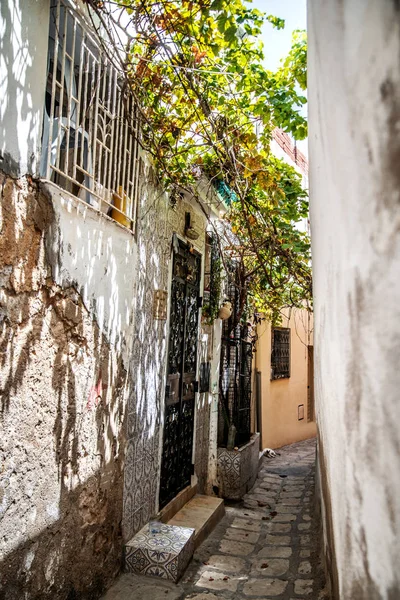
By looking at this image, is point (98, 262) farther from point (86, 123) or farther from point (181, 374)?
point (181, 374)

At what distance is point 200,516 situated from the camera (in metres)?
5.09

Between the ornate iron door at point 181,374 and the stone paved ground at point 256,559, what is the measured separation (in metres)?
0.78

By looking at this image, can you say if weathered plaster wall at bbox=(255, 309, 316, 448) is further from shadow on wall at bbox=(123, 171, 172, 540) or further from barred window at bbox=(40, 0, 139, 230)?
barred window at bbox=(40, 0, 139, 230)

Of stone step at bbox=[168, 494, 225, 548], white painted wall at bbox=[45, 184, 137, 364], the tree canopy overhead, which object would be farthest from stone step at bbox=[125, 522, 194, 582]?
the tree canopy overhead

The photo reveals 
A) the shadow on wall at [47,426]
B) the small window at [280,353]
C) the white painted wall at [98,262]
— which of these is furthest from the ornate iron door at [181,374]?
the small window at [280,353]

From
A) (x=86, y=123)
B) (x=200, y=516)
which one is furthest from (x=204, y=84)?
(x=200, y=516)

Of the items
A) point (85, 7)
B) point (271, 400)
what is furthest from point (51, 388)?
point (271, 400)

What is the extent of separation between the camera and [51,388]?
Answer: 2809 millimetres

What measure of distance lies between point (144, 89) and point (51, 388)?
2706 millimetres

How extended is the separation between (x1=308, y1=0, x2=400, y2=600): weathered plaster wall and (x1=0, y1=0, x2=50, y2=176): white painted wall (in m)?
1.77

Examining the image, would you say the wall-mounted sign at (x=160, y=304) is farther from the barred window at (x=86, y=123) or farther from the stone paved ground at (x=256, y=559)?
the stone paved ground at (x=256, y=559)

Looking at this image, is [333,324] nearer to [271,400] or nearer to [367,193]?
[367,193]

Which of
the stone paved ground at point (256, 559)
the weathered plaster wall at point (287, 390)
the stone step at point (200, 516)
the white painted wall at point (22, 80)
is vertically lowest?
the stone paved ground at point (256, 559)

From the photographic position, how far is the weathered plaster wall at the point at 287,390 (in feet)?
34.0
